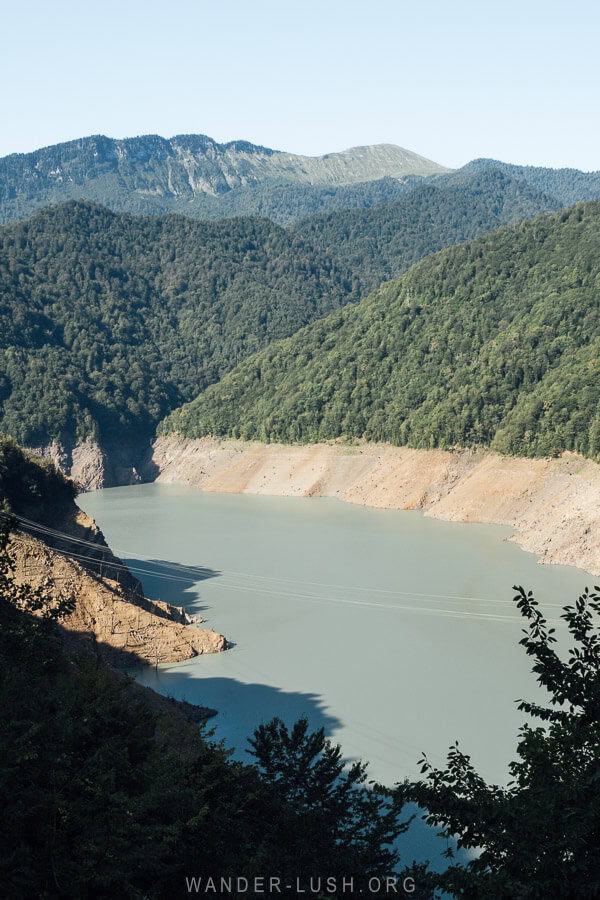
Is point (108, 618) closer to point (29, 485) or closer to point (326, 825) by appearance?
point (29, 485)

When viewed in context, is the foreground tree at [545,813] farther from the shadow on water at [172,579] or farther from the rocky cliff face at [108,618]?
the shadow on water at [172,579]

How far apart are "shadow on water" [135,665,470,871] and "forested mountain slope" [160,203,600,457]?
149ft

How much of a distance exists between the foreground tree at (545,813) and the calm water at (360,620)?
1783cm

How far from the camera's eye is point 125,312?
17162cm

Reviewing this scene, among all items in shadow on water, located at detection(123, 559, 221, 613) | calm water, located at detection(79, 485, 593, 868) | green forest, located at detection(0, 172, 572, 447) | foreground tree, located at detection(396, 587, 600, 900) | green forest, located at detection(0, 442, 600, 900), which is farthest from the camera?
green forest, located at detection(0, 172, 572, 447)

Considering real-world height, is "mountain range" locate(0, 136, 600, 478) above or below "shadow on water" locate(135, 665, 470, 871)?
above

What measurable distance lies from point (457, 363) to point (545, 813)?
9932 cm

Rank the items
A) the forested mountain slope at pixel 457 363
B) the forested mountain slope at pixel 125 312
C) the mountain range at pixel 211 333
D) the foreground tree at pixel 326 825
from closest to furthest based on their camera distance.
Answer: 1. the foreground tree at pixel 326 825
2. the forested mountain slope at pixel 457 363
3. the mountain range at pixel 211 333
4. the forested mountain slope at pixel 125 312

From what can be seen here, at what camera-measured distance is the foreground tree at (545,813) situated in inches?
407

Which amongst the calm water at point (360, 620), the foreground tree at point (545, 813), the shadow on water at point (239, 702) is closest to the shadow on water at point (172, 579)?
the calm water at point (360, 620)

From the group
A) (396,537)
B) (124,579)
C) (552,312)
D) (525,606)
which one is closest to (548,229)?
(552,312)

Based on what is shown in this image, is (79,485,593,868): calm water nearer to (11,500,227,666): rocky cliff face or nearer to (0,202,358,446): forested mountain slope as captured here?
(11,500,227,666): rocky cliff face

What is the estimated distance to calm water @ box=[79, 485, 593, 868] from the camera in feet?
112

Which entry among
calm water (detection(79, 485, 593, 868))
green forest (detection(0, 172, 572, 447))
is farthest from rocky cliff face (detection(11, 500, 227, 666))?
green forest (detection(0, 172, 572, 447))
